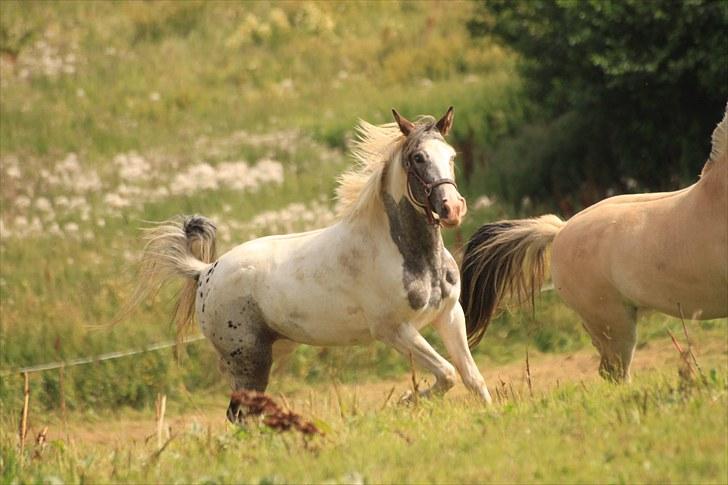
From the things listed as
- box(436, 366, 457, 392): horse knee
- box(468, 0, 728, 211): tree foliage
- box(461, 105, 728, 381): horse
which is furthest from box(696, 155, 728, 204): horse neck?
box(468, 0, 728, 211): tree foliage

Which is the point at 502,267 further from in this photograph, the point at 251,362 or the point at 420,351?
the point at 251,362

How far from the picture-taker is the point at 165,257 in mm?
9773

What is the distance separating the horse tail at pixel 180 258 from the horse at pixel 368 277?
1.02ft

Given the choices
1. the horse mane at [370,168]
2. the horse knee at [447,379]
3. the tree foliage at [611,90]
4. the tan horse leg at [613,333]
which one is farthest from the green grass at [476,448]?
the tree foliage at [611,90]

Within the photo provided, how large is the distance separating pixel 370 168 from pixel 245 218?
748cm

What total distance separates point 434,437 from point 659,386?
43.4 inches

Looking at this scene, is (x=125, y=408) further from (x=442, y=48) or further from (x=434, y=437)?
(x=442, y=48)

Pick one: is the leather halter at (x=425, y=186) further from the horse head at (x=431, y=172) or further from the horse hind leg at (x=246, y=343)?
Result: the horse hind leg at (x=246, y=343)

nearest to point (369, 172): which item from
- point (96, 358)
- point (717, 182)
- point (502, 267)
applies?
point (502, 267)

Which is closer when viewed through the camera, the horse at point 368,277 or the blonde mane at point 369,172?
the horse at point 368,277

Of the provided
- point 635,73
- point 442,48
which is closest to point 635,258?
point 635,73

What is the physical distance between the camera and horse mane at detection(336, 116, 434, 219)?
8.50 metres

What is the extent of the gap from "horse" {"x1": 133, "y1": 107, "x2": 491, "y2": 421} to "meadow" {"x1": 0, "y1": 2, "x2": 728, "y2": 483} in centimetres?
43

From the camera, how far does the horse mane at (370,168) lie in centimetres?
850
